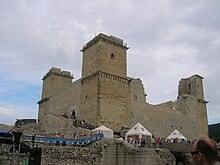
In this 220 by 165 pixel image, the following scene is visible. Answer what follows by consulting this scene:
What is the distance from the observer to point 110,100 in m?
28.6

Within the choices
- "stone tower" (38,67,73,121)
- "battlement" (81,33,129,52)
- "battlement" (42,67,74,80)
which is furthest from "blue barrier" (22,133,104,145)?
→ "battlement" (42,67,74,80)

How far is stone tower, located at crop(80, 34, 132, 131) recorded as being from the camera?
27.9m

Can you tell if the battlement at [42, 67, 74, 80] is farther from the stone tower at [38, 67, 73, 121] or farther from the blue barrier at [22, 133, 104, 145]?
the blue barrier at [22, 133, 104, 145]

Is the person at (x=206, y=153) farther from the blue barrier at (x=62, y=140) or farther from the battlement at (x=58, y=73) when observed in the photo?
the battlement at (x=58, y=73)

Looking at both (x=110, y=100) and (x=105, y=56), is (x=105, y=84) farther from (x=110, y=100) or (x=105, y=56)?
(x=105, y=56)

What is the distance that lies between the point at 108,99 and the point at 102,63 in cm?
357

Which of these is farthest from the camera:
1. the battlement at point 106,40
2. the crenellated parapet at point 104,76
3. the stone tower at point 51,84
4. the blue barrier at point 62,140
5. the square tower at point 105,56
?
the stone tower at point 51,84

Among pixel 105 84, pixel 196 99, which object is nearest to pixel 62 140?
pixel 105 84

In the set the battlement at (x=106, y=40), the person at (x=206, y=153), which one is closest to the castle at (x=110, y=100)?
the battlement at (x=106, y=40)

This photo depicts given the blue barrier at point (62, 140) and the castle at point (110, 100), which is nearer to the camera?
the blue barrier at point (62, 140)

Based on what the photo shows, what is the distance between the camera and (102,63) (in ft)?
95.6

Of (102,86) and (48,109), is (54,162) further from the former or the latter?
(48,109)

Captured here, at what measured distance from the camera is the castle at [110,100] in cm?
2802

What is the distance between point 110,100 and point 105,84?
5.26ft
